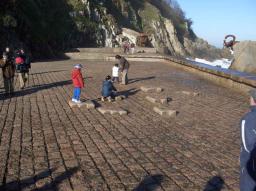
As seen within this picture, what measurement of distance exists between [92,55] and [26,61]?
19.5 meters

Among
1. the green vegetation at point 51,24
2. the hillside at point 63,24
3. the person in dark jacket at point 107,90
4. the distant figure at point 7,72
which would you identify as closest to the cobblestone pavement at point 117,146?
the person in dark jacket at point 107,90

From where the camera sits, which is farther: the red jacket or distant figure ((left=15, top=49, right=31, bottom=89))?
distant figure ((left=15, top=49, right=31, bottom=89))

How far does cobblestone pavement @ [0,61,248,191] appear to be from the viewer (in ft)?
19.5

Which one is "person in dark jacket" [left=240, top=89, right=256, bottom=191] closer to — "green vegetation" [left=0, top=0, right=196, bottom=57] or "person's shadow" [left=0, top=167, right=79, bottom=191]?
"person's shadow" [left=0, top=167, right=79, bottom=191]

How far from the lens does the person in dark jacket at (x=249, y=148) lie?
→ 11.5ft

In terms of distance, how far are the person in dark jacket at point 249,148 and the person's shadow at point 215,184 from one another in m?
2.17

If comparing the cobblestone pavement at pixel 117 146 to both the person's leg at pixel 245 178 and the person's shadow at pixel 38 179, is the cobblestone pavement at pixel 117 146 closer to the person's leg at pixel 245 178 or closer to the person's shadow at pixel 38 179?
the person's shadow at pixel 38 179

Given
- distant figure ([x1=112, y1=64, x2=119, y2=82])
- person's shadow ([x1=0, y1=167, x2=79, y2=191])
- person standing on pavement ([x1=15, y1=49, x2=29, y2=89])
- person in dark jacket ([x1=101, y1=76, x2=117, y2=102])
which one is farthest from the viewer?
distant figure ([x1=112, y1=64, x2=119, y2=82])

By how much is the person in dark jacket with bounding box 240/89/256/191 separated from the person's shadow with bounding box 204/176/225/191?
2171mm

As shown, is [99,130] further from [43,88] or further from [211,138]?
[43,88]

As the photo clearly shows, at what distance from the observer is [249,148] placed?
11.7 feet

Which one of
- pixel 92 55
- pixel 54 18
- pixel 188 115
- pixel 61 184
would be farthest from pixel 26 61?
pixel 54 18

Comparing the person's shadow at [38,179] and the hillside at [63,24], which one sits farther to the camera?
the hillside at [63,24]

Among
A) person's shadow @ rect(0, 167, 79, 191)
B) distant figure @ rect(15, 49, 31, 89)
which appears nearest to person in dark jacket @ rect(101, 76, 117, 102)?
distant figure @ rect(15, 49, 31, 89)
